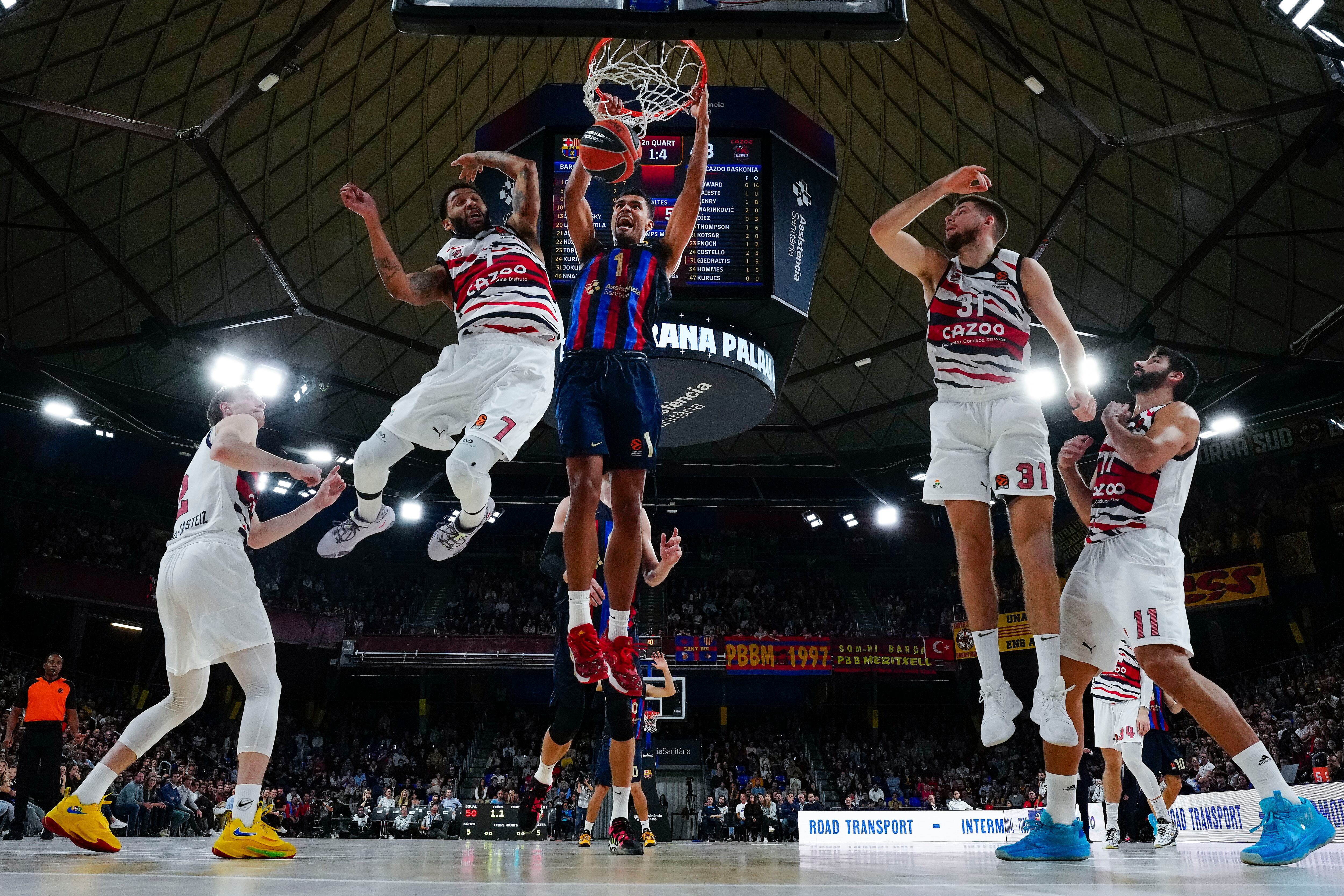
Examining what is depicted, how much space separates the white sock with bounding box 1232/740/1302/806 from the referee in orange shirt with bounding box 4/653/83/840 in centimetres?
1327

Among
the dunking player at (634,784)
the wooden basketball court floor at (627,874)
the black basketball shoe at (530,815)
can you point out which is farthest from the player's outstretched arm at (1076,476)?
the black basketball shoe at (530,815)

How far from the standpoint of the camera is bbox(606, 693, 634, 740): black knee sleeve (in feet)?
24.2

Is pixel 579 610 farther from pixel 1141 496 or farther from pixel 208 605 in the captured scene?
pixel 1141 496

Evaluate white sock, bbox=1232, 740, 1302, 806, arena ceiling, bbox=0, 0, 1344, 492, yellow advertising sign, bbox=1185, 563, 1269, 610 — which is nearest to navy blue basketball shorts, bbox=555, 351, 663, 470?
white sock, bbox=1232, 740, 1302, 806

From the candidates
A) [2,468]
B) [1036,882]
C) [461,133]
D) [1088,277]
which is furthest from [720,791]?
[1036,882]

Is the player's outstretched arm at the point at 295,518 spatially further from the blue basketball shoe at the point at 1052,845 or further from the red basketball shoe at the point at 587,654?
the blue basketball shoe at the point at 1052,845

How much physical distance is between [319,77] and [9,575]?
18.7 metres

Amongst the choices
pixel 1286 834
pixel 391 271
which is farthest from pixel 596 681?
pixel 1286 834

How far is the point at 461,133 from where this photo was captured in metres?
22.0

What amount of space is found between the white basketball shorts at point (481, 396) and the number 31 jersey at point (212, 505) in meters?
1.13

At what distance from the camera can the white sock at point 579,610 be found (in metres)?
6.17

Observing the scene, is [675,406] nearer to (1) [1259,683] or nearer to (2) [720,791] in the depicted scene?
(2) [720,791]

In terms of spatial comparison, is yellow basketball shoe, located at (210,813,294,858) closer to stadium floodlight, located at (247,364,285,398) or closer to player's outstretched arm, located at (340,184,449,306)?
player's outstretched arm, located at (340,184,449,306)

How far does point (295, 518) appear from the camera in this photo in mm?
6773
